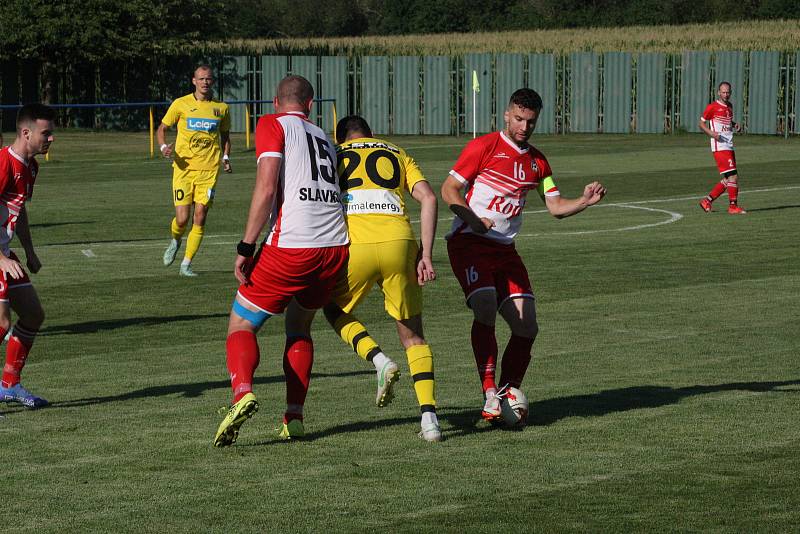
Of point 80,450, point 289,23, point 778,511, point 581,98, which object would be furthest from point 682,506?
point 289,23

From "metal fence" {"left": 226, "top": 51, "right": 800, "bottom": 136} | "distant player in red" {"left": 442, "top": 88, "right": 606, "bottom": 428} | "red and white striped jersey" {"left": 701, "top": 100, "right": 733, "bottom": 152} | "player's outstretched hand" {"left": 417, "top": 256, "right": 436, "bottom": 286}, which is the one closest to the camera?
"player's outstretched hand" {"left": 417, "top": 256, "right": 436, "bottom": 286}

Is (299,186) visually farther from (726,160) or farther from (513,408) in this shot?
(726,160)

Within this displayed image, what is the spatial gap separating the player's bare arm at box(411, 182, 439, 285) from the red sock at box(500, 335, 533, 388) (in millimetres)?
999

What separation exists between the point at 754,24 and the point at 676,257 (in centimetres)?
5374

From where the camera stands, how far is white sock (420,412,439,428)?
827 centimetres

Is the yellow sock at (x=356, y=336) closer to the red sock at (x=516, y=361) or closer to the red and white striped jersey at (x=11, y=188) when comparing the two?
the red sock at (x=516, y=361)

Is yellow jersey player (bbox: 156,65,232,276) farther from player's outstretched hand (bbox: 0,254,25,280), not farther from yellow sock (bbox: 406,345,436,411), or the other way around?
yellow sock (bbox: 406,345,436,411)

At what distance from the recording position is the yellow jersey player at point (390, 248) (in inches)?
328

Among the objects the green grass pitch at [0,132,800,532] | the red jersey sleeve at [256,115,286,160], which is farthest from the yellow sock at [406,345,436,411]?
the red jersey sleeve at [256,115,286,160]

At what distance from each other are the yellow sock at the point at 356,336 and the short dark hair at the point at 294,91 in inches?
61.5

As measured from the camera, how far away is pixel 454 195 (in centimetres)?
877

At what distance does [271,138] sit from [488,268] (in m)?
1.85

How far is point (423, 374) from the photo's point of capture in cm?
837

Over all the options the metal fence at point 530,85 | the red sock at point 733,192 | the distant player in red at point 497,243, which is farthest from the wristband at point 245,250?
the metal fence at point 530,85
